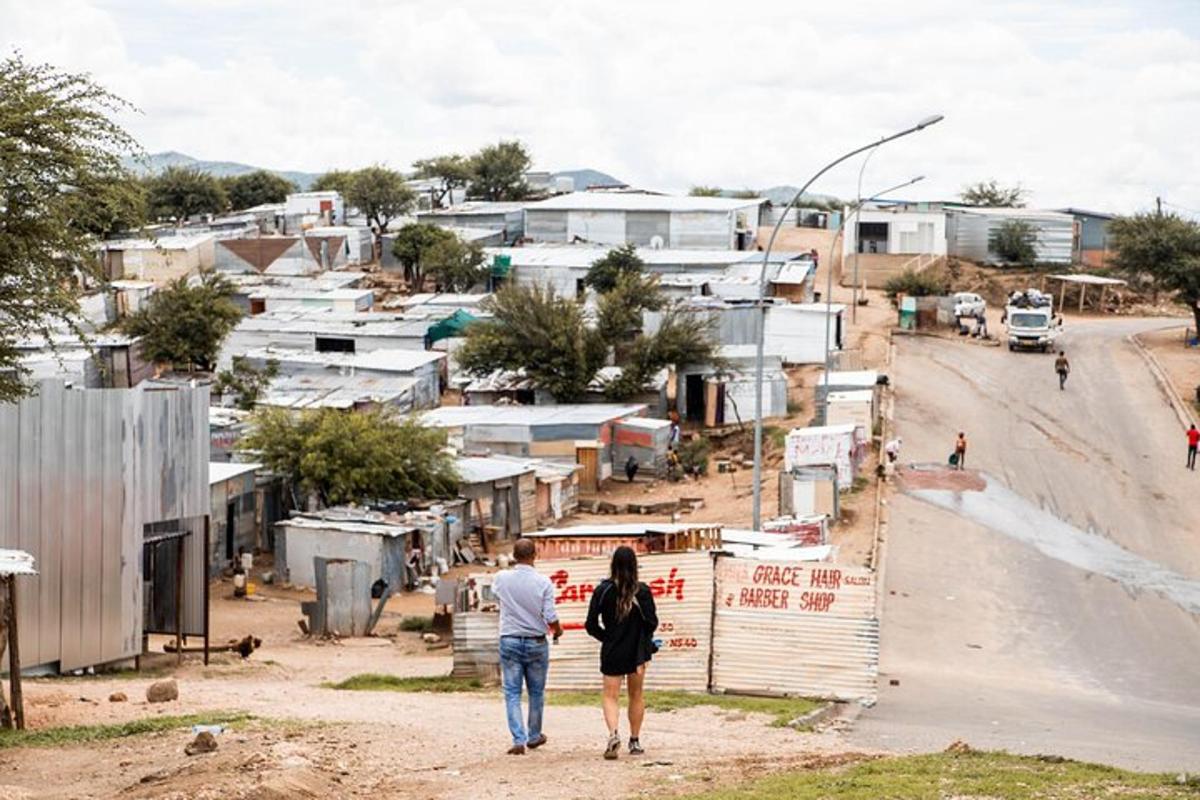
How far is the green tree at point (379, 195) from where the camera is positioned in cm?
9994

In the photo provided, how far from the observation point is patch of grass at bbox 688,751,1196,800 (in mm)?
10172

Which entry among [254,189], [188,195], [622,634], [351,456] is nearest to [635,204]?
[188,195]

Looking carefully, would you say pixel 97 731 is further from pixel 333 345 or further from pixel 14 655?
pixel 333 345

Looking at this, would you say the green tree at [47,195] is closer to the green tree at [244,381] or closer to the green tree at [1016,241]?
the green tree at [244,381]

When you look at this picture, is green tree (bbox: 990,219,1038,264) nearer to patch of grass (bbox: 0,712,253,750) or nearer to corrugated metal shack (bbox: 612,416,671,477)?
corrugated metal shack (bbox: 612,416,671,477)

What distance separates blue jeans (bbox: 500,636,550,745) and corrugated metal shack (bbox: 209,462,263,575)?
2209 centimetres

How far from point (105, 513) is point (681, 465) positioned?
91.9 ft

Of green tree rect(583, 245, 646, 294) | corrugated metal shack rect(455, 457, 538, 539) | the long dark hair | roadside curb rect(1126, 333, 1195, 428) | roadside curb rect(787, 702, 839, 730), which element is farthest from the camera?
green tree rect(583, 245, 646, 294)

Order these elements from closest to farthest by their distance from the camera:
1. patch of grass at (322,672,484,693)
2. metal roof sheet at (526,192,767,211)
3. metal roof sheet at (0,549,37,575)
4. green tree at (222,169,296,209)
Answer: metal roof sheet at (0,549,37,575) → patch of grass at (322,672,484,693) → metal roof sheet at (526,192,767,211) → green tree at (222,169,296,209)

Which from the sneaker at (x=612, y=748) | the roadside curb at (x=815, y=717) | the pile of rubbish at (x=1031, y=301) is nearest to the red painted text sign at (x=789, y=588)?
the roadside curb at (x=815, y=717)

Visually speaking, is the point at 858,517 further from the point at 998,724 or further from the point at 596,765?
the point at 596,765

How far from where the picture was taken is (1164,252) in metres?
66.9

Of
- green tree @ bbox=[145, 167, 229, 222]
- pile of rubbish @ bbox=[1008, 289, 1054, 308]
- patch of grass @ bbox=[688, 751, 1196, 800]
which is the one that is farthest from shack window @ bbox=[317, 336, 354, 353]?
green tree @ bbox=[145, 167, 229, 222]

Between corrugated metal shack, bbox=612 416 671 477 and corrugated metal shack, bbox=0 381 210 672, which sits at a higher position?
corrugated metal shack, bbox=0 381 210 672
